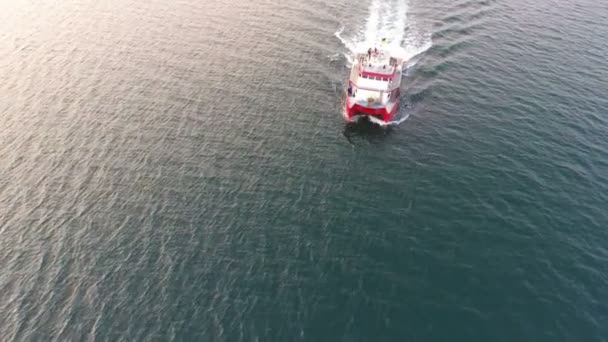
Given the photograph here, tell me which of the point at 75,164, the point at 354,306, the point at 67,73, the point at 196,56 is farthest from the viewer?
the point at 196,56

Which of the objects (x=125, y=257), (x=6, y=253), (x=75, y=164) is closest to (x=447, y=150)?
(x=125, y=257)

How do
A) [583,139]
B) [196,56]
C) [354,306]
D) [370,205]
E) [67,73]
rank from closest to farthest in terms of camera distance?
1. [354,306]
2. [370,205]
3. [583,139]
4. [67,73]
5. [196,56]

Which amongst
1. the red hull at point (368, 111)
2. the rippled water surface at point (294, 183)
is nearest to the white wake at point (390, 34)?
the rippled water surface at point (294, 183)

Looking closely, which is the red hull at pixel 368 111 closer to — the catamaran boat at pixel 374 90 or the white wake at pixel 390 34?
the catamaran boat at pixel 374 90

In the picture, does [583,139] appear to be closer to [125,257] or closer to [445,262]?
[445,262]

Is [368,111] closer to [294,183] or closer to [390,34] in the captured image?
[294,183]

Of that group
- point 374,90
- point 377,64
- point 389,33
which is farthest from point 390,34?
point 374,90

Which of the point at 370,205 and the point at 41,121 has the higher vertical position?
the point at 41,121
